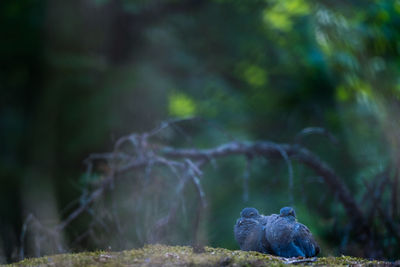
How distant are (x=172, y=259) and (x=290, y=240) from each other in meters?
0.70

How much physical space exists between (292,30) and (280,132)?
2.60 metres

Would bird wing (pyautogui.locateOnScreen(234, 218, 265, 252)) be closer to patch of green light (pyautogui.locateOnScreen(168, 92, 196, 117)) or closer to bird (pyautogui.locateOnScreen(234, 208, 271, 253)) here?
bird (pyautogui.locateOnScreen(234, 208, 271, 253))

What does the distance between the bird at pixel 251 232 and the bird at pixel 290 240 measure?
0.37ft

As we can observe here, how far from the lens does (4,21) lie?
7.71 meters

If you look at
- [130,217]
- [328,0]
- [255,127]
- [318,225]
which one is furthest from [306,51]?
[130,217]

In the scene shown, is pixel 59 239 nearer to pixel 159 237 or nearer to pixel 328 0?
pixel 159 237

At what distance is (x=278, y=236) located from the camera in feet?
8.66

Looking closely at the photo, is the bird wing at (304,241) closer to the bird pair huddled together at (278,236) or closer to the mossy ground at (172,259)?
the bird pair huddled together at (278,236)

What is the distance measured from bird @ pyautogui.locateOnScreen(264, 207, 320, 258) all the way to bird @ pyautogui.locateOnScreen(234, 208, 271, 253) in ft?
0.37

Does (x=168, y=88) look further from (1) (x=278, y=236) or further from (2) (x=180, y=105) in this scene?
(1) (x=278, y=236)

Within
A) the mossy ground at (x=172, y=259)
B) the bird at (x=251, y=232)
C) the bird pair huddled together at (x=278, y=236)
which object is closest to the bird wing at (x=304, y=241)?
the bird pair huddled together at (x=278, y=236)

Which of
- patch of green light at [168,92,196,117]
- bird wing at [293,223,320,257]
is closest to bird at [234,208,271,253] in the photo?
bird wing at [293,223,320,257]

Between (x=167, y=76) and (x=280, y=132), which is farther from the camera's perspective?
(x=167, y=76)

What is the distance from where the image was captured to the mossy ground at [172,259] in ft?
7.32
